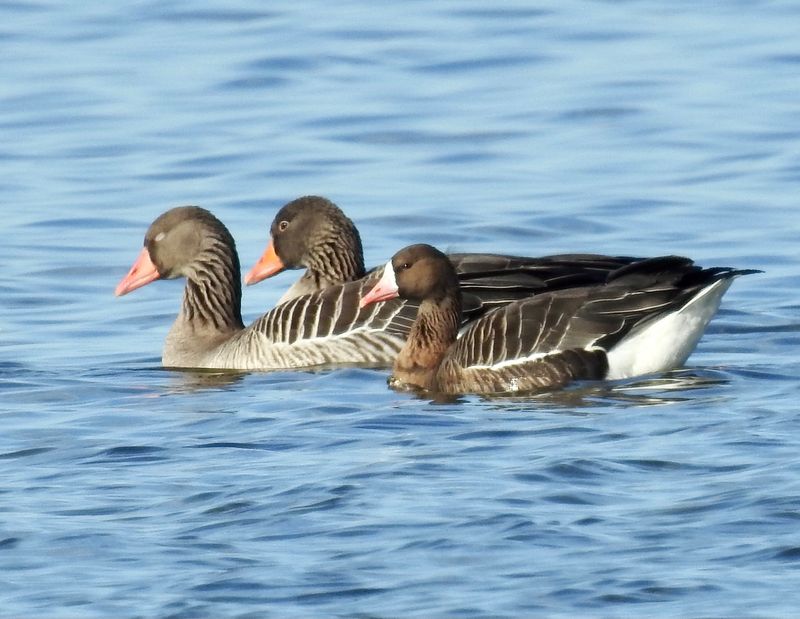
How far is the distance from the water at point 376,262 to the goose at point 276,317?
29 cm

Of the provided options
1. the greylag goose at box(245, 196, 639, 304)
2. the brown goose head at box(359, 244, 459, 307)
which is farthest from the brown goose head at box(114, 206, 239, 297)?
the brown goose head at box(359, 244, 459, 307)

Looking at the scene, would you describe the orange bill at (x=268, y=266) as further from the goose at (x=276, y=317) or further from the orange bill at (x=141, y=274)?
the orange bill at (x=141, y=274)

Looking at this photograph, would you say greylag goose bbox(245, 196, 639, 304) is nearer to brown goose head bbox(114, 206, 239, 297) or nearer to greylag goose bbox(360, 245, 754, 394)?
brown goose head bbox(114, 206, 239, 297)

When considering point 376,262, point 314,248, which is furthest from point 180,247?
point 376,262

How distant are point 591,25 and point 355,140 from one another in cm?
677

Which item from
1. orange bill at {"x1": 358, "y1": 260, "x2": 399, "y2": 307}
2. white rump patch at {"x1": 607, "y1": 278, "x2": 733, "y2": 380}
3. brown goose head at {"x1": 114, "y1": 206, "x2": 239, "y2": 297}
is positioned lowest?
white rump patch at {"x1": 607, "y1": 278, "x2": 733, "y2": 380}

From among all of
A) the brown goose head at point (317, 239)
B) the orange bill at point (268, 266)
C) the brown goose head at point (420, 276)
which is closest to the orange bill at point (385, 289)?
the brown goose head at point (420, 276)

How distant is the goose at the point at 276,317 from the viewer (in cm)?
1327

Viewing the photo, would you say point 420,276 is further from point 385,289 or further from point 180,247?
point 180,247

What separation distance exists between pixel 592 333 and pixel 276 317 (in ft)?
8.92

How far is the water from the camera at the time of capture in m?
8.03

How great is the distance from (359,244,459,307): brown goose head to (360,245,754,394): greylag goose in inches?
16.8

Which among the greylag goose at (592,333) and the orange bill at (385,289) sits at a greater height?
the orange bill at (385,289)

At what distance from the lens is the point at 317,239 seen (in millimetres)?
14234
